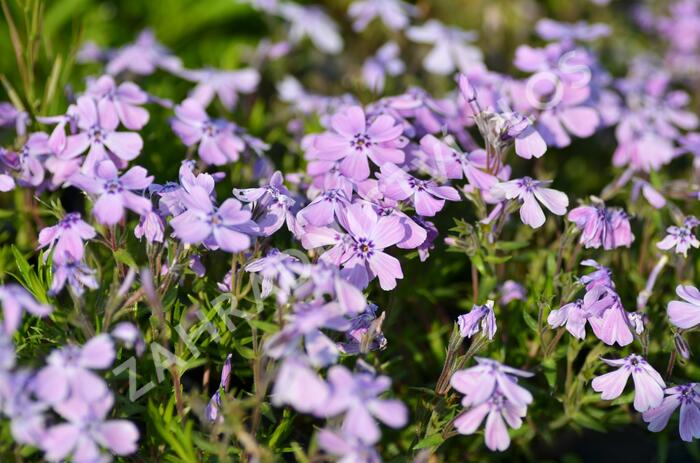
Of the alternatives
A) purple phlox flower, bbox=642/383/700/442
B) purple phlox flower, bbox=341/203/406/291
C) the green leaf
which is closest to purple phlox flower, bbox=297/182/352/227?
purple phlox flower, bbox=341/203/406/291

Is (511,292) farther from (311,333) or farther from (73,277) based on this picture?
(73,277)

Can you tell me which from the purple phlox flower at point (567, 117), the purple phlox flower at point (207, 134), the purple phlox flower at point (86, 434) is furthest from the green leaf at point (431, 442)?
the purple phlox flower at point (567, 117)

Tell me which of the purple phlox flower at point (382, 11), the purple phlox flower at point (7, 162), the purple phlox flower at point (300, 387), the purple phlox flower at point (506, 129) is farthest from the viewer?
the purple phlox flower at point (382, 11)

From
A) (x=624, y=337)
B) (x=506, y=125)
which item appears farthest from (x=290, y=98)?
(x=624, y=337)

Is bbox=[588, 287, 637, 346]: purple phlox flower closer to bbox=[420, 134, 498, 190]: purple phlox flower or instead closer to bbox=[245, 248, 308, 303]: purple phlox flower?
bbox=[420, 134, 498, 190]: purple phlox flower

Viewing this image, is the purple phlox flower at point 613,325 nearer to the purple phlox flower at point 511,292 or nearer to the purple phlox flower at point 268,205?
the purple phlox flower at point 511,292

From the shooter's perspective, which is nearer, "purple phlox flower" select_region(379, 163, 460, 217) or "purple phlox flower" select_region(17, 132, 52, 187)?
"purple phlox flower" select_region(379, 163, 460, 217)
